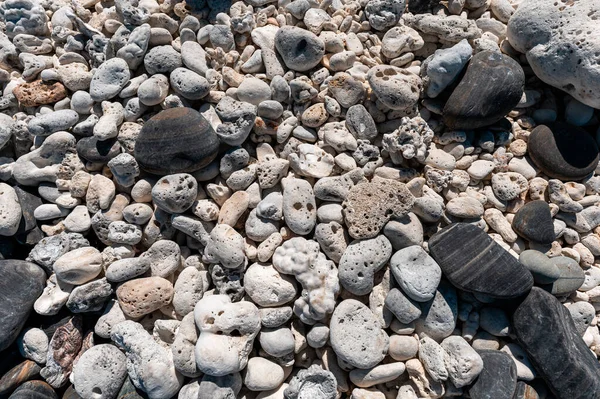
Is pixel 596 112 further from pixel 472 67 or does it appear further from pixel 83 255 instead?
pixel 83 255

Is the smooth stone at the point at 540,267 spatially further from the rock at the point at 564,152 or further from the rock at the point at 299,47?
the rock at the point at 299,47

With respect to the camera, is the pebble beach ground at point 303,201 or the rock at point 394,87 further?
the rock at point 394,87

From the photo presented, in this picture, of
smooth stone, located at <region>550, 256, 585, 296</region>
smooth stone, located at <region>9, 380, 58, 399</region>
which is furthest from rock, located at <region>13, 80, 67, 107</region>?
smooth stone, located at <region>550, 256, 585, 296</region>

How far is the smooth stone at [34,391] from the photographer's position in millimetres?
2326

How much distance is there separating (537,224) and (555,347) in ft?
2.50

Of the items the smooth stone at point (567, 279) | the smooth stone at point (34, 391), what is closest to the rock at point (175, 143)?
the smooth stone at point (34, 391)

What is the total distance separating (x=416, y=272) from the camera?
7.59 feet

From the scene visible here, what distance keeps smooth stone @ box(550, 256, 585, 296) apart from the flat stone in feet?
1.03

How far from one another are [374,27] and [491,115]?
43.7 inches

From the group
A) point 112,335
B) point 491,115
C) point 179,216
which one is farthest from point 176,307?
point 491,115

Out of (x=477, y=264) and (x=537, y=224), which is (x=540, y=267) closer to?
(x=537, y=224)

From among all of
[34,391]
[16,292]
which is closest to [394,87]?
[16,292]

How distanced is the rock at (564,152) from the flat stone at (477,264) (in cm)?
78

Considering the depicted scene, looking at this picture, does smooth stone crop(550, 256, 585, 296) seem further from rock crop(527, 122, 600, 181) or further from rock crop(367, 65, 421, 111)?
rock crop(367, 65, 421, 111)
